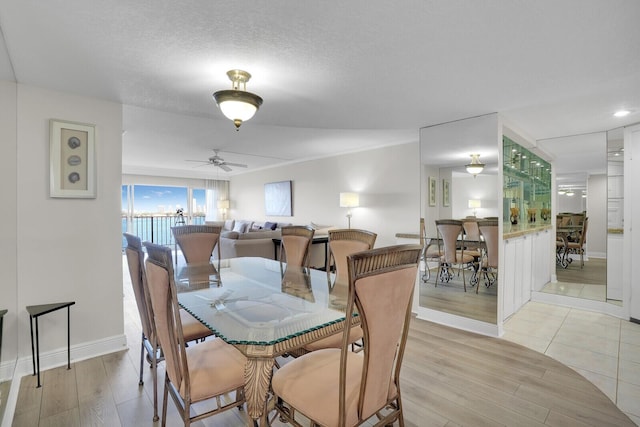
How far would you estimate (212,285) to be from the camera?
7.25ft

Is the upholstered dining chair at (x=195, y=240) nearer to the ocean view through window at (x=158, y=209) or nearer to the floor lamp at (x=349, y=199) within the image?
the floor lamp at (x=349, y=199)

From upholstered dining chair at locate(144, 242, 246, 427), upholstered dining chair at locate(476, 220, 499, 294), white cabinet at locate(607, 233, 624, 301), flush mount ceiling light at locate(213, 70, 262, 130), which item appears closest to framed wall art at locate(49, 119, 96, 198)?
flush mount ceiling light at locate(213, 70, 262, 130)

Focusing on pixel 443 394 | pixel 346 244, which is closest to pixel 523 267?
pixel 443 394

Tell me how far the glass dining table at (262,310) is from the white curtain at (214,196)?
24.2ft

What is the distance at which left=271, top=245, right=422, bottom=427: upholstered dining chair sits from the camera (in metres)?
1.10

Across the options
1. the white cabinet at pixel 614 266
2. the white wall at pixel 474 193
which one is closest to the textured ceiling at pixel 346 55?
the white wall at pixel 474 193

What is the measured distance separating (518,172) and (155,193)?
28.4ft

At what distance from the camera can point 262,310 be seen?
163 centimetres

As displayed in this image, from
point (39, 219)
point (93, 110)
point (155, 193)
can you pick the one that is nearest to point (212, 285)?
point (39, 219)

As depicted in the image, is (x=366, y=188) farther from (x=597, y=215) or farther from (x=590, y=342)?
(x=590, y=342)

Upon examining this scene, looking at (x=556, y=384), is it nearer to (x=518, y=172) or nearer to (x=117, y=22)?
(x=518, y=172)

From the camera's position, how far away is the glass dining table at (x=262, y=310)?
49.7 inches

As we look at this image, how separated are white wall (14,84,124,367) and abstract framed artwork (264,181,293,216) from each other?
4.78 metres

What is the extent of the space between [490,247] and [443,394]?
177 centimetres
